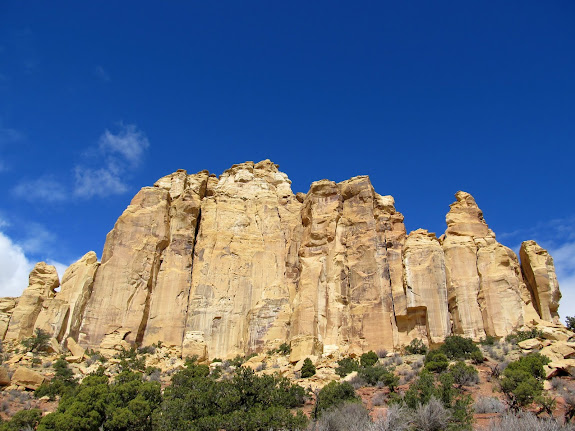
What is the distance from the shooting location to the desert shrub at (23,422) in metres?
19.3

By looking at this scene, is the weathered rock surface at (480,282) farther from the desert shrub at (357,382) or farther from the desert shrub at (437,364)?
the desert shrub at (357,382)

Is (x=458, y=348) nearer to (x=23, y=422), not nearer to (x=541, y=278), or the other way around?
(x=541, y=278)

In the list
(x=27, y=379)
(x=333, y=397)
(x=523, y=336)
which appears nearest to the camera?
(x=333, y=397)

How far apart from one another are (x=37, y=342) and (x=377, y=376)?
23475 mm

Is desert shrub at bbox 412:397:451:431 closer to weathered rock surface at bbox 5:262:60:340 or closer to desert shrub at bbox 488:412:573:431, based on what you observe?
desert shrub at bbox 488:412:573:431

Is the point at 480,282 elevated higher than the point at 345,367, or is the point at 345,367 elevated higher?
the point at 480,282

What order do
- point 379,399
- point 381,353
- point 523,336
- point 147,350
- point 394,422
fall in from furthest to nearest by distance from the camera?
point 147,350
point 381,353
point 523,336
point 379,399
point 394,422

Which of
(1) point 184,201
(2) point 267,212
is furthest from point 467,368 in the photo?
(1) point 184,201

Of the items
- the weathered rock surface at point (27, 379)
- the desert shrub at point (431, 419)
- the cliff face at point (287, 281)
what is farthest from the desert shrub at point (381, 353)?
the weathered rock surface at point (27, 379)

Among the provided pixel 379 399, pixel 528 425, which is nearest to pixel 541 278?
pixel 379 399

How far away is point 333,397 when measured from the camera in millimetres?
19844

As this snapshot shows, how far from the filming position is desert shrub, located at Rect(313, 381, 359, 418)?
62.6 ft

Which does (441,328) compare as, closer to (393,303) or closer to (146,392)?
(393,303)

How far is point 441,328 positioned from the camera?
3238 cm
